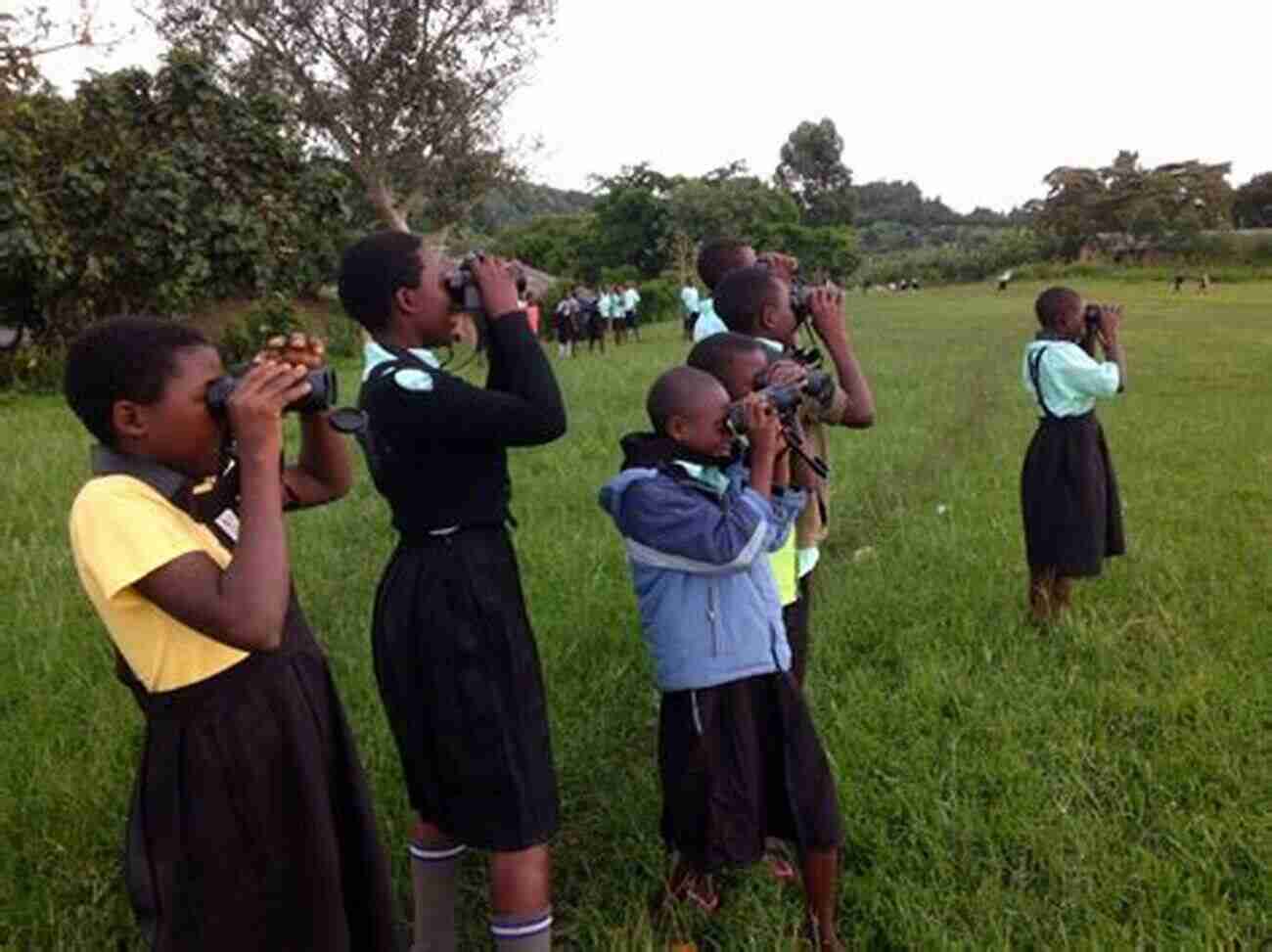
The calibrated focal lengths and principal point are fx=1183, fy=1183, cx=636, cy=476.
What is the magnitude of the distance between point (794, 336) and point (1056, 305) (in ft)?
5.82

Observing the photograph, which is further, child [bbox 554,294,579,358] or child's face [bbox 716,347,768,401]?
child [bbox 554,294,579,358]

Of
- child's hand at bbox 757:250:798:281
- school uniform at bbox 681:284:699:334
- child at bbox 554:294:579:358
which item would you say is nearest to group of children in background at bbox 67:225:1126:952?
child's hand at bbox 757:250:798:281

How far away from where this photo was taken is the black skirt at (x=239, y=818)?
6.39 feet

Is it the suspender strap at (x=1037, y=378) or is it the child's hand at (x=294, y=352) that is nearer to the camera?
the child's hand at (x=294, y=352)

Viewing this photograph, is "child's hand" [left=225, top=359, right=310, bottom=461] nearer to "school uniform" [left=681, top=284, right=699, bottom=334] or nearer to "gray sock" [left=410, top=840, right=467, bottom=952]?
"gray sock" [left=410, top=840, right=467, bottom=952]

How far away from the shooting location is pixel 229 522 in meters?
2.07

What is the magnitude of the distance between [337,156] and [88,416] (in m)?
20.8

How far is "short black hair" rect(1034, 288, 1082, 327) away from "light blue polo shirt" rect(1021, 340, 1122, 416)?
9 centimetres

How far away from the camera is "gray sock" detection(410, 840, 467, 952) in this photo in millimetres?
2652

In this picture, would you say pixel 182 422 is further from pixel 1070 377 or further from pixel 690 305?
pixel 690 305

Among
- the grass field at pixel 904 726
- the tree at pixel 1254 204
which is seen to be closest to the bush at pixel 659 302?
the grass field at pixel 904 726

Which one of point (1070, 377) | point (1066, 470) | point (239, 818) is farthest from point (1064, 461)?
point (239, 818)

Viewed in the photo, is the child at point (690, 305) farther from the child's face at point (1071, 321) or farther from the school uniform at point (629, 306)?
the child's face at point (1071, 321)

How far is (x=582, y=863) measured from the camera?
311 centimetres
